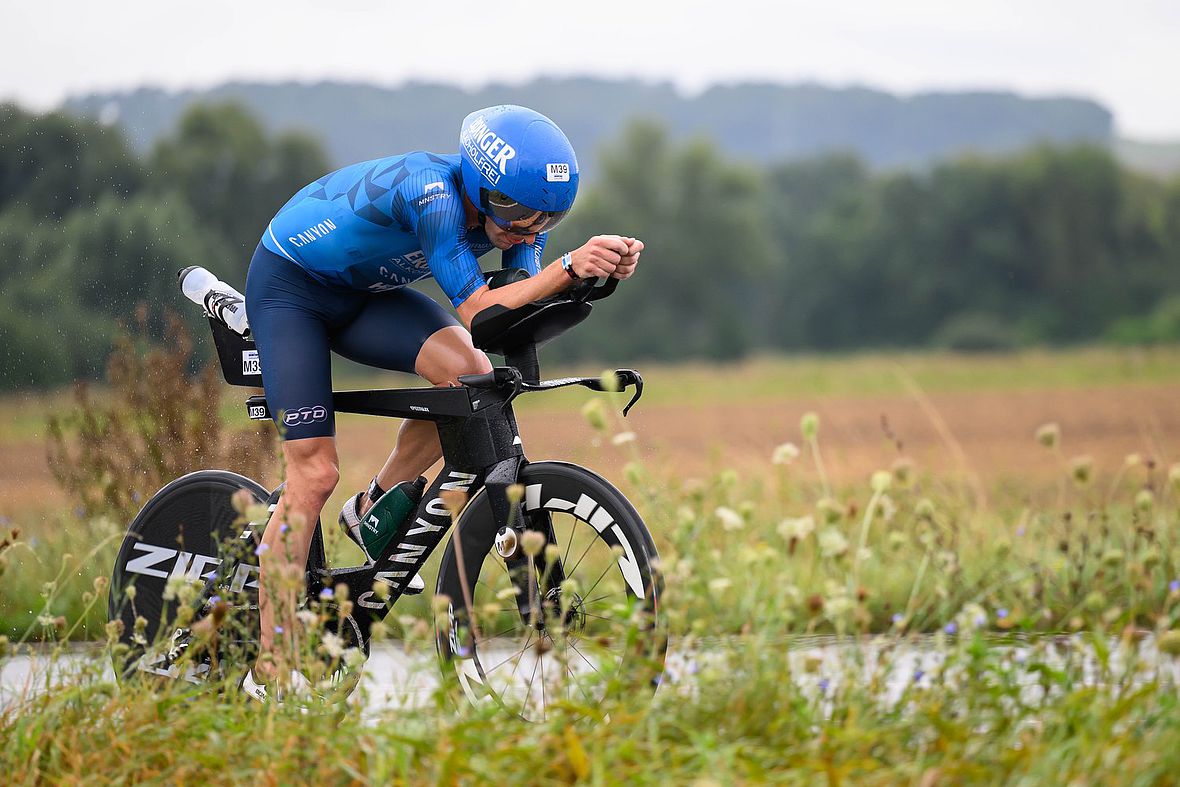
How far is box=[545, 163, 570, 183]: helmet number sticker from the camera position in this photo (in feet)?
11.9

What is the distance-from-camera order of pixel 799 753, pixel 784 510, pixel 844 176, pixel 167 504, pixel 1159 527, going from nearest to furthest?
pixel 799 753
pixel 167 504
pixel 1159 527
pixel 784 510
pixel 844 176

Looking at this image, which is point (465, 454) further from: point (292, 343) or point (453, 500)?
point (292, 343)

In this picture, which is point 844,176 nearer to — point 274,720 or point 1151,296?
point 1151,296

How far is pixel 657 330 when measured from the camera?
63.3m

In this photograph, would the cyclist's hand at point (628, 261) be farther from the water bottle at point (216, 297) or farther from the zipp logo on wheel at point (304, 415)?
the water bottle at point (216, 297)

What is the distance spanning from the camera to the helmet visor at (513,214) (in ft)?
12.0

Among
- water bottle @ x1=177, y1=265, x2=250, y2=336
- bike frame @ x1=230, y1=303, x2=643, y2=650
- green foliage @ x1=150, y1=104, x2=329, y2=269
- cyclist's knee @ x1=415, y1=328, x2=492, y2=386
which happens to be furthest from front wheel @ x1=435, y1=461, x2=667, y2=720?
green foliage @ x1=150, y1=104, x2=329, y2=269

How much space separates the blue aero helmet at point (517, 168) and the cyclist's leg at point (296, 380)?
697mm

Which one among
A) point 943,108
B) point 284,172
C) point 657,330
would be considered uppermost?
point 943,108

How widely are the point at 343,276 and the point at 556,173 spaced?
0.79m

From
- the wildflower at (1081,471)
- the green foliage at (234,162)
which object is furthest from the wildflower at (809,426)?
the green foliage at (234,162)

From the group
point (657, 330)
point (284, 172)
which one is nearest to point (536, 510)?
point (284, 172)

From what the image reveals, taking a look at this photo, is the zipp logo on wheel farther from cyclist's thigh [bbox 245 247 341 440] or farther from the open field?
the open field

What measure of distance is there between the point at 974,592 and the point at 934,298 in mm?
65271
